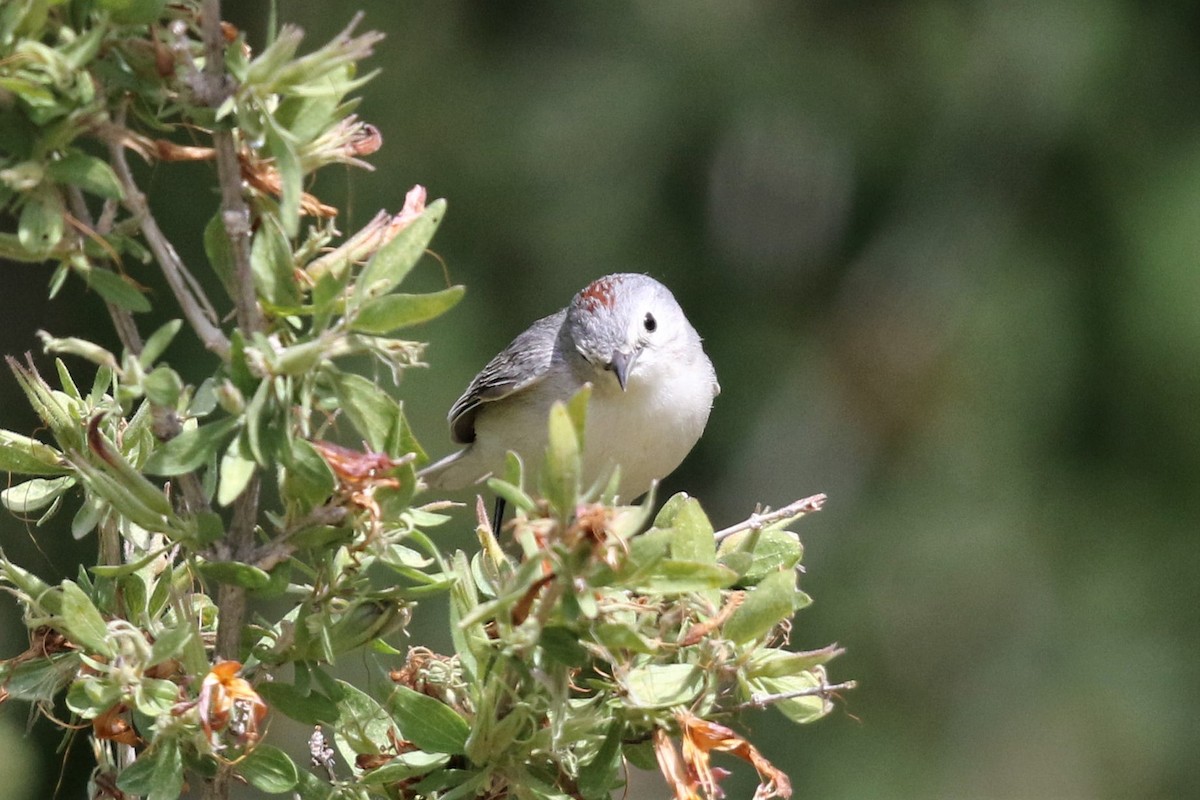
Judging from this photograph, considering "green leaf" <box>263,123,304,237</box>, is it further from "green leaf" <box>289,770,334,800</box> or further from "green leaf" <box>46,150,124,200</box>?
"green leaf" <box>289,770,334,800</box>

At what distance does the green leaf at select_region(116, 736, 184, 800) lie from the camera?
1.73 metres

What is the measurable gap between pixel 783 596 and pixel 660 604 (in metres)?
0.17

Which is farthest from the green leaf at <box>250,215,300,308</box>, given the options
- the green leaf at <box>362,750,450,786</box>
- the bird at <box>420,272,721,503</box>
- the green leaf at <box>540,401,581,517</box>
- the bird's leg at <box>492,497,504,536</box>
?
the bird's leg at <box>492,497,504,536</box>

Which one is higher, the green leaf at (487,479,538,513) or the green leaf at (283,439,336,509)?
the green leaf at (487,479,538,513)

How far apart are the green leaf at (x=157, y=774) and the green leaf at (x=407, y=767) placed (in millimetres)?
237

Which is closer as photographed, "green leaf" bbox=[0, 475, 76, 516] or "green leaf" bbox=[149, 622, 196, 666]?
"green leaf" bbox=[149, 622, 196, 666]

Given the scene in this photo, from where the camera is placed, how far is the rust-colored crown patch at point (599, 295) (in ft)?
14.0

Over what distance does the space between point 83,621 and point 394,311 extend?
514 millimetres

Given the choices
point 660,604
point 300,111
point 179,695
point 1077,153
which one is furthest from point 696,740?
point 1077,153

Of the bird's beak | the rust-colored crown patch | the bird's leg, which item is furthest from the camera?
the bird's leg

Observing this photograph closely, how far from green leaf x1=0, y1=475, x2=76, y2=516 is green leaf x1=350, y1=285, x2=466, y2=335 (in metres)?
0.55

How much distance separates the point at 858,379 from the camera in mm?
7199

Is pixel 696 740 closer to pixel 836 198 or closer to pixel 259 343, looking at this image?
pixel 259 343

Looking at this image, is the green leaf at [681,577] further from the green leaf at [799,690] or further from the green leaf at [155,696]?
the green leaf at [155,696]
